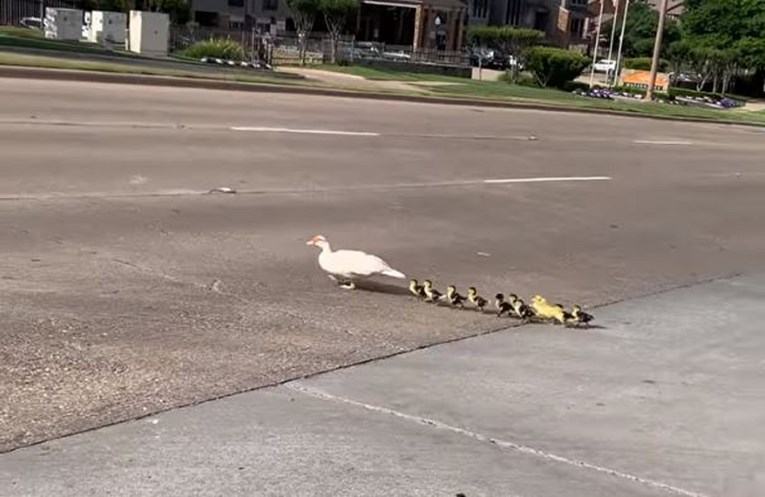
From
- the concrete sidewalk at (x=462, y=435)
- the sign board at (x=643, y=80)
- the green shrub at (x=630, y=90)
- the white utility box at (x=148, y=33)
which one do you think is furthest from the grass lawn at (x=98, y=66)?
the sign board at (x=643, y=80)

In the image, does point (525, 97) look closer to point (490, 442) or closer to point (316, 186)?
point (316, 186)

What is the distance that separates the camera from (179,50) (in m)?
46.0

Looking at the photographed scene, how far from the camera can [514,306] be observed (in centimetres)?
737

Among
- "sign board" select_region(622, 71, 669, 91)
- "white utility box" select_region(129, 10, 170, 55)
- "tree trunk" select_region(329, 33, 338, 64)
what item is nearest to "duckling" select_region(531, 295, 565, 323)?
"white utility box" select_region(129, 10, 170, 55)

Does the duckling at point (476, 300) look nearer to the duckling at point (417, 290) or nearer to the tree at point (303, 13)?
the duckling at point (417, 290)

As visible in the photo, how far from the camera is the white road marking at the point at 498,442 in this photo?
4512 millimetres

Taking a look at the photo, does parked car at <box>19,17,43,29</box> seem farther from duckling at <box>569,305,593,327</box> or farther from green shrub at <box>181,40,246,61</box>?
duckling at <box>569,305,593,327</box>

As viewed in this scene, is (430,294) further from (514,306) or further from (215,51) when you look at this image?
(215,51)

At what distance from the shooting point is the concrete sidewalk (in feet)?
13.8

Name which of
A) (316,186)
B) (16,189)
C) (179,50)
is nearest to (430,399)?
(16,189)

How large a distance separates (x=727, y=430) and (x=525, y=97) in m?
33.2

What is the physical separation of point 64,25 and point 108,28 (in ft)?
6.43

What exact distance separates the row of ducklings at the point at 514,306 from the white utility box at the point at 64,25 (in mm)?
36788

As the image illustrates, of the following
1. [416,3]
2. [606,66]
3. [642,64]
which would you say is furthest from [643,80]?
[642,64]
